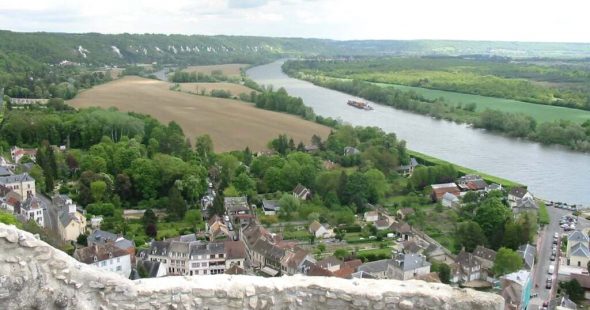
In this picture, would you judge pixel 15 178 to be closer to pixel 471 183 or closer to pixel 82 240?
pixel 82 240

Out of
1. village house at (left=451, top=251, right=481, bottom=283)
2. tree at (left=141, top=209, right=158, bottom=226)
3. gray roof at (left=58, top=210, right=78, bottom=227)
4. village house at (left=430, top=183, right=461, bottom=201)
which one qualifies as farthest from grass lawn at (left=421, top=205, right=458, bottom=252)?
gray roof at (left=58, top=210, right=78, bottom=227)

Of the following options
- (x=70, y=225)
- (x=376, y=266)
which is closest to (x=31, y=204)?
(x=70, y=225)

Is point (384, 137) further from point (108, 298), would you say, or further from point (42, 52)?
point (42, 52)

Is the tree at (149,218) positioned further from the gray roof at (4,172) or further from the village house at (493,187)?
the village house at (493,187)

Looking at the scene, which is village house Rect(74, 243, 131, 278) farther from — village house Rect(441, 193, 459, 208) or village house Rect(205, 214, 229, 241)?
village house Rect(441, 193, 459, 208)

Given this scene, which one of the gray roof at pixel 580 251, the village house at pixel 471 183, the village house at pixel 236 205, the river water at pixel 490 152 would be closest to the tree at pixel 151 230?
the village house at pixel 236 205

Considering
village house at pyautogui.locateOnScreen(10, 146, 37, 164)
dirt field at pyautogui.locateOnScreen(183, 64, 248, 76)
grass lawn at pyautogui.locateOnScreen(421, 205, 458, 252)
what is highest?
dirt field at pyautogui.locateOnScreen(183, 64, 248, 76)
